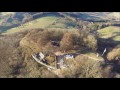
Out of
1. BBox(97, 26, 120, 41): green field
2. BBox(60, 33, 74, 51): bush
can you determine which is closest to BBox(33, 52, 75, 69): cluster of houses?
BBox(60, 33, 74, 51): bush

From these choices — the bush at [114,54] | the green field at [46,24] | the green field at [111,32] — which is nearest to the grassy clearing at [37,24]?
the green field at [46,24]

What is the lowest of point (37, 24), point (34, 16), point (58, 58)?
point (58, 58)

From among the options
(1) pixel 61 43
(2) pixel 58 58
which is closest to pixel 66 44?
(1) pixel 61 43

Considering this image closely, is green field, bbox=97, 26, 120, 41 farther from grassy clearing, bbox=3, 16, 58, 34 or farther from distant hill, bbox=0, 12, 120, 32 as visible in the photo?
grassy clearing, bbox=3, 16, 58, 34

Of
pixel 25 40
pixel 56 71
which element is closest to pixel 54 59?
pixel 56 71

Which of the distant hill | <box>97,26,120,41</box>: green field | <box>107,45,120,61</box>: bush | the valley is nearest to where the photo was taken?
the valley

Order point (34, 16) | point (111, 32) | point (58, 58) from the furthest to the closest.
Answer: point (34, 16) → point (111, 32) → point (58, 58)

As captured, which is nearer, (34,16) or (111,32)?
(111,32)

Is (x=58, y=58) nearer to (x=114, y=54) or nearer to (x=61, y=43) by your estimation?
(x=61, y=43)

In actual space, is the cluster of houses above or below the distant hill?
below

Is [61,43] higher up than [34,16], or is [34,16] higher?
[34,16]
